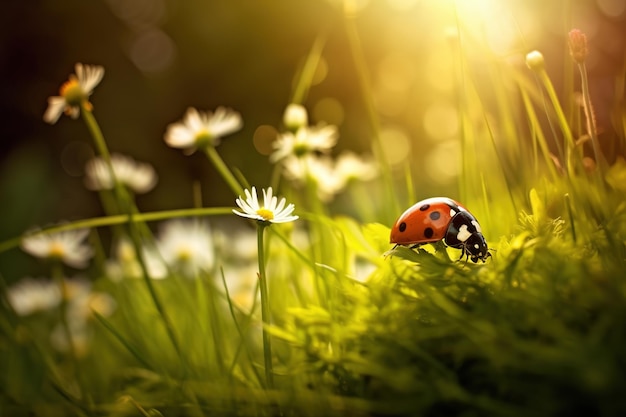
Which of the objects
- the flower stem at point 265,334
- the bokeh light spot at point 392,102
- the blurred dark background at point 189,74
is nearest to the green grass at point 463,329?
the flower stem at point 265,334

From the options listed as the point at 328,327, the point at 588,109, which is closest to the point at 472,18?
the point at 588,109

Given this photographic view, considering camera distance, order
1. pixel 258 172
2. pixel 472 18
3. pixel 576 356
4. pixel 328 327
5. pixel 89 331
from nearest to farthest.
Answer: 1. pixel 576 356
2. pixel 328 327
3. pixel 472 18
4. pixel 89 331
5. pixel 258 172

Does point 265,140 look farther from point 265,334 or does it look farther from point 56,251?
point 265,334

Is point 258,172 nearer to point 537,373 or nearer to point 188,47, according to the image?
point 188,47

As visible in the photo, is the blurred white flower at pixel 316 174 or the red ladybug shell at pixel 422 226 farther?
the blurred white flower at pixel 316 174

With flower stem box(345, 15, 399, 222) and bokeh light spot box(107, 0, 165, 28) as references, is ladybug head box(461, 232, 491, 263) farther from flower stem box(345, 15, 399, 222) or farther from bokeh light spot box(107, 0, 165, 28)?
bokeh light spot box(107, 0, 165, 28)

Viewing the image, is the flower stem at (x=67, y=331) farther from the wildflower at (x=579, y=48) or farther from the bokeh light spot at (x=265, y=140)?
the bokeh light spot at (x=265, y=140)

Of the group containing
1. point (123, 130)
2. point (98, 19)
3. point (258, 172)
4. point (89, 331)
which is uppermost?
point (98, 19)
